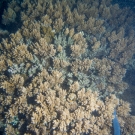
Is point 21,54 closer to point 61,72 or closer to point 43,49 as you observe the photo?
point 43,49

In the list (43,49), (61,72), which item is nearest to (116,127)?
(61,72)

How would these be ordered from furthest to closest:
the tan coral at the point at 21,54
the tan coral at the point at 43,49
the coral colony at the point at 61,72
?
the tan coral at the point at 43,49
the tan coral at the point at 21,54
the coral colony at the point at 61,72

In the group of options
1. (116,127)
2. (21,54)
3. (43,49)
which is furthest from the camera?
(43,49)

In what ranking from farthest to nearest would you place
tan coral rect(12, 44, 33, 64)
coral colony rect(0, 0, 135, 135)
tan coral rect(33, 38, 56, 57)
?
1. tan coral rect(33, 38, 56, 57)
2. tan coral rect(12, 44, 33, 64)
3. coral colony rect(0, 0, 135, 135)

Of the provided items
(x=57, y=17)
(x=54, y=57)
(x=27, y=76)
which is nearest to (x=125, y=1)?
(x=57, y=17)

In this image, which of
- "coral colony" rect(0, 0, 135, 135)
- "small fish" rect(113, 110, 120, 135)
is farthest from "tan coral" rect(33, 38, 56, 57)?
"small fish" rect(113, 110, 120, 135)

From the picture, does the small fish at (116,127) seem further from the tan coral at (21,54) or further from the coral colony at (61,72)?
the tan coral at (21,54)

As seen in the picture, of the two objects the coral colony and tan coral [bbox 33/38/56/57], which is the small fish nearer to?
the coral colony

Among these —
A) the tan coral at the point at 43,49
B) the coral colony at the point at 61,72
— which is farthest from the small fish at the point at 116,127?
the tan coral at the point at 43,49

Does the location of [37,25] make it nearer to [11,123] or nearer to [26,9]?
[26,9]
